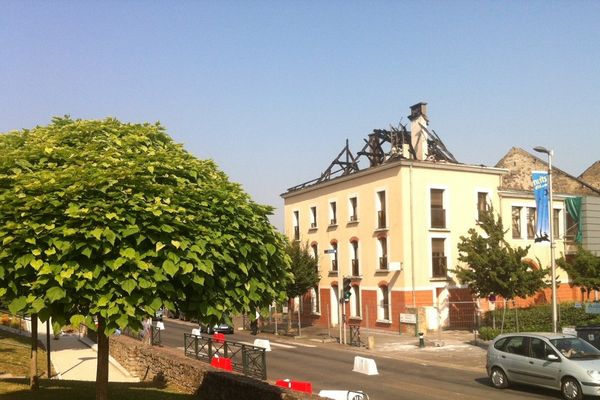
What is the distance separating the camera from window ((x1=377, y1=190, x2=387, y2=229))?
39438 mm

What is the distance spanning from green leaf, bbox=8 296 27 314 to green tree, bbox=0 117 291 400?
0.01 metres

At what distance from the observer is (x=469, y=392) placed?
1764 cm

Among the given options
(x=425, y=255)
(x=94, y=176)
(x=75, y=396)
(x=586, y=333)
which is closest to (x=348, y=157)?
(x=425, y=255)

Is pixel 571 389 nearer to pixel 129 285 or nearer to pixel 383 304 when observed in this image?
pixel 129 285

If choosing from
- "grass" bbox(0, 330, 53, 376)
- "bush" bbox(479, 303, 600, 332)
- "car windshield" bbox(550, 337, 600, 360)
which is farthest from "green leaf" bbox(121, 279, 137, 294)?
"bush" bbox(479, 303, 600, 332)

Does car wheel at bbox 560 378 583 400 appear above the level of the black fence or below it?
below

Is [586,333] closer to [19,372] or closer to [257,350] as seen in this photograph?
[257,350]

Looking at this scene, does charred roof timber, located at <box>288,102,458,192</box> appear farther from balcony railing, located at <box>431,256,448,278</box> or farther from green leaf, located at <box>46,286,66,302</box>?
green leaf, located at <box>46,286,66,302</box>

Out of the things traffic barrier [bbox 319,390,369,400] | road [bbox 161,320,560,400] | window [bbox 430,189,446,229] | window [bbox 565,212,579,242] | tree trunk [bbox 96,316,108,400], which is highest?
window [bbox 430,189,446,229]

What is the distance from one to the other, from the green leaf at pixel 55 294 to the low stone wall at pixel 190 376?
4.34m

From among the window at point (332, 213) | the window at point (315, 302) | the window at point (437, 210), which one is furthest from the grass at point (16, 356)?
the window at point (437, 210)

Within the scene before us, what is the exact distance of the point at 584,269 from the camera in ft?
114

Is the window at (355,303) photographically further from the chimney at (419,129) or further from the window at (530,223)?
the window at (530,223)

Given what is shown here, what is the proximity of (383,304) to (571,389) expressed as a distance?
77.8ft
